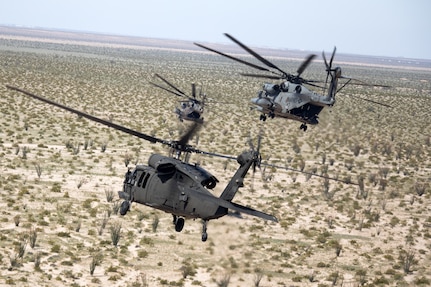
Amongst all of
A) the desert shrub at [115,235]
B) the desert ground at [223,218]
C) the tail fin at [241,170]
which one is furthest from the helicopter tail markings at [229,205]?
the desert shrub at [115,235]

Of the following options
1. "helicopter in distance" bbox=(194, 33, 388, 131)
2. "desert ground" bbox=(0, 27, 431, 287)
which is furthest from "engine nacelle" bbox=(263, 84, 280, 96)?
"desert ground" bbox=(0, 27, 431, 287)

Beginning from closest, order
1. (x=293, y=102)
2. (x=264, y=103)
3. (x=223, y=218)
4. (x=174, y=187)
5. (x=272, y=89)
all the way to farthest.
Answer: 1. (x=174, y=187)
2. (x=223, y=218)
3. (x=293, y=102)
4. (x=272, y=89)
5. (x=264, y=103)

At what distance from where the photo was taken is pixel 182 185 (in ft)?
56.4

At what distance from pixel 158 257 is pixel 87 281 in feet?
12.2

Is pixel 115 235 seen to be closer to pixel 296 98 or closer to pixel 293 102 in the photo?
pixel 293 102

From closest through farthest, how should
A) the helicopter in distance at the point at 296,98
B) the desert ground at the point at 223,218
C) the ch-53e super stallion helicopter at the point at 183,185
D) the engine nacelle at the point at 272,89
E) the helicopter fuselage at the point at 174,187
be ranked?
the ch-53e super stallion helicopter at the point at 183,185
the helicopter fuselage at the point at 174,187
the desert ground at the point at 223,218
the helicopter in distance at the point at 296,98
the engine nacelle at the point at 272,89

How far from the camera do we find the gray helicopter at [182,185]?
16281 mm

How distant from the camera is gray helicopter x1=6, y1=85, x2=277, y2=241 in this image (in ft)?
53.4

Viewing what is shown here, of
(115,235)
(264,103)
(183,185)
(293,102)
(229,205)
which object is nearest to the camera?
(229,205)

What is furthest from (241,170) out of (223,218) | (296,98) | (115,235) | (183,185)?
(296,98)

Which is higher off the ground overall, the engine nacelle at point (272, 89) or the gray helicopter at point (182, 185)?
the engine nacelle at point (272, 89)

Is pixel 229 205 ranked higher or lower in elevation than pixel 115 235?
higher

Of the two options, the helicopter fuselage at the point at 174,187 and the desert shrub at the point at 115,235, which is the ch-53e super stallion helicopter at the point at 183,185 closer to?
the helicopter fuselage at the point at 174,187

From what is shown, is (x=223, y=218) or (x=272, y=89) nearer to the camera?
(x=223, y=218)
